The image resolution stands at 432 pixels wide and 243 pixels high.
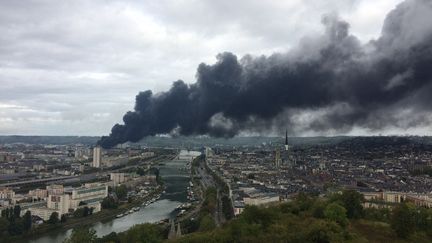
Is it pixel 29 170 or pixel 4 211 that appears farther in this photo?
pixel 29 170

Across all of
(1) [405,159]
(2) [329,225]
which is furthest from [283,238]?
(1) [405,159]

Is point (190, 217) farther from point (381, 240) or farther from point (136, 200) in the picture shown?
point (381, 240)

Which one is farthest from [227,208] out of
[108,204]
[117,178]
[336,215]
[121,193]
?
[117,178]

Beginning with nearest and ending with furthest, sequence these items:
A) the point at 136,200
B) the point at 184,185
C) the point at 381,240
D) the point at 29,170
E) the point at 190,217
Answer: the point at 381,240 < the point at 190,217 < the point at 136,200 < the point at 184,185 < the point at 29,170

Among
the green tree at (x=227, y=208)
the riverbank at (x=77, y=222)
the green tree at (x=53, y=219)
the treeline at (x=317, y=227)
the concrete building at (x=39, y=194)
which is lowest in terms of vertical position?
the riverbank at (x=77, y=222)

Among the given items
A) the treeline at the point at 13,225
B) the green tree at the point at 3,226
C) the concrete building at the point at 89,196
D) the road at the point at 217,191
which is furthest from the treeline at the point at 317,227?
the concrete building at the point at 89,196

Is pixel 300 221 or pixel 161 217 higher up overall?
pixel 300 221

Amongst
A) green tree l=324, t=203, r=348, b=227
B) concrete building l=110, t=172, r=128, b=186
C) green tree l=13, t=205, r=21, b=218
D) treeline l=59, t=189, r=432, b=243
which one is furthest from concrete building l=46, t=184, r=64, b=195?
green tree l=324, t=203, r=348, b=227

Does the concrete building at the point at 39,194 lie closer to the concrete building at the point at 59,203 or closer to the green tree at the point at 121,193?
the concrete building at the point at 59,203

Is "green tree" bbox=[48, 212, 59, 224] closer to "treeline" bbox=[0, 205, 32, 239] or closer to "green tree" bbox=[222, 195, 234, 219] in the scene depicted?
"treeline" bbox=[0, 205, 32, 239]

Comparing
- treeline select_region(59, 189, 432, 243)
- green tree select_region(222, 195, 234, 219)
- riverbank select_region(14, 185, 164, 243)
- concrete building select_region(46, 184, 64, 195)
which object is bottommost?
riverbank select_region(14, 185, 164, 243)

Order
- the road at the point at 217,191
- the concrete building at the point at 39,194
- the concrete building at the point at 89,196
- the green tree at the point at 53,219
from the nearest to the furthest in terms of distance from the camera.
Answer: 1. the road at the point at 217,191
2. the green tree at the point at 53,219
3. the concrete building at the point at 89,196
4. the concrete building at the point at 39,194
